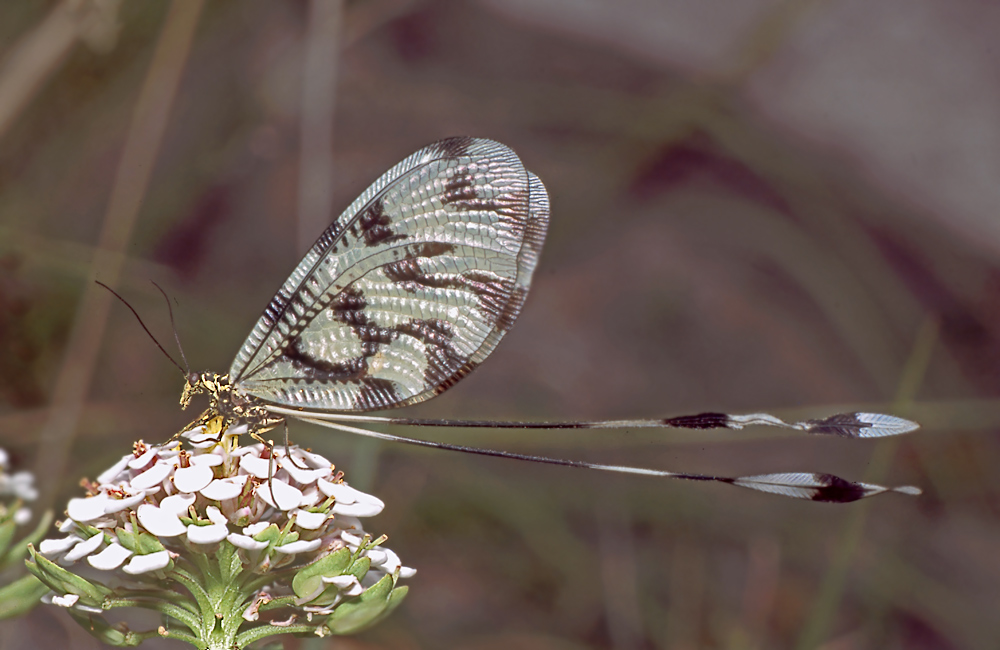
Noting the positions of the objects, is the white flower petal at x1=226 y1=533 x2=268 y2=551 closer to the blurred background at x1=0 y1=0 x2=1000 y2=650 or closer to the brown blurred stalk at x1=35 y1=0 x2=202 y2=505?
the blurred background at x1=0 y1=0 x2=1000 y2=650

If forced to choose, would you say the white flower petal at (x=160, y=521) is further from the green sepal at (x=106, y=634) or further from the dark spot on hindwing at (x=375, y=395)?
the dark spot on hindwing at (x=375, y=395)

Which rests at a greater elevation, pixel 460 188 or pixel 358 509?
pixel 460 188

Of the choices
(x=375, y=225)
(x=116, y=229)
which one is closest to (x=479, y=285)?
(x=375, y=225)

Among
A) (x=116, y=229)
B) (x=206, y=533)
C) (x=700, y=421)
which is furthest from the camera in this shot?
(x=116, y=229)

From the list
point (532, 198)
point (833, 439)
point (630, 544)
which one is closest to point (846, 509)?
point (833, 439)

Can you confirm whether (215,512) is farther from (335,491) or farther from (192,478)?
(335,491)

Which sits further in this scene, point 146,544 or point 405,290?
point 405,290

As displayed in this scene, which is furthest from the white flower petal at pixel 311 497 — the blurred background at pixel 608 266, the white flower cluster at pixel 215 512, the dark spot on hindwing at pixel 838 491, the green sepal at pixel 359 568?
the blurred background at pixel 608 266
